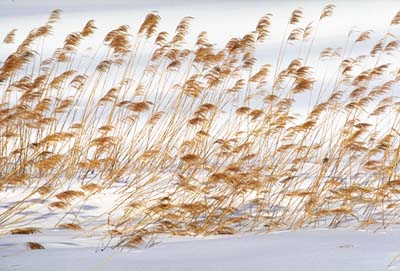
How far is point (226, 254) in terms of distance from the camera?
13.2 ft

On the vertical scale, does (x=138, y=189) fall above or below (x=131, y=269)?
below

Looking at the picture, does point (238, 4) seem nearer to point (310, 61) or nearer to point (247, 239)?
point (310, 61)

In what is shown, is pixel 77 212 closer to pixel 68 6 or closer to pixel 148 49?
pixel 148 49

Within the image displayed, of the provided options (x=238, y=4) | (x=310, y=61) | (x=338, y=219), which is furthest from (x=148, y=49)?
(x=338, y=219)

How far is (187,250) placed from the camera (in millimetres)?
4125

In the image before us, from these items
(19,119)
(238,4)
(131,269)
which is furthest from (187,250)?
(238,4)

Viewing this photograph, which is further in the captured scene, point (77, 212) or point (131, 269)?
point (77, 212)

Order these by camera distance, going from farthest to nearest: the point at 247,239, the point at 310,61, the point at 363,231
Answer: the point at 310,61
the point at 363,231
the point at 247,239

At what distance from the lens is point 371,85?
9773mm

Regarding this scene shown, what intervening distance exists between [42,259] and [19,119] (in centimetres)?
274

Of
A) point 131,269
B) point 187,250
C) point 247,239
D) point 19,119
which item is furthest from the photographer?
point 19,119

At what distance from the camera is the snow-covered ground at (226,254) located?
377 cm

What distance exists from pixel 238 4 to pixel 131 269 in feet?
32.8

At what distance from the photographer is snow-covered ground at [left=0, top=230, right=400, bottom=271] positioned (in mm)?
3771
